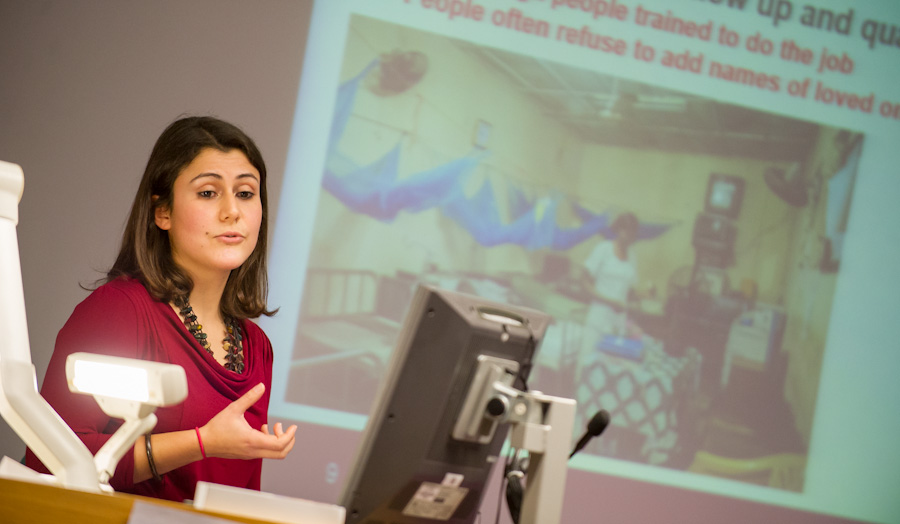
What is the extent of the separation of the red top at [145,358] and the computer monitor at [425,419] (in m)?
0.45

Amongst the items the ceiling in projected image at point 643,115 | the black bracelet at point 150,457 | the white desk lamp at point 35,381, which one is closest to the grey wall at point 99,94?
the ceiling in projected image at point 643,115

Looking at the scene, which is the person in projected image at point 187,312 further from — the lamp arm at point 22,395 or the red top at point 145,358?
the lamp arm at point 22,395

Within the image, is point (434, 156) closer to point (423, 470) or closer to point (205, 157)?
point (205, 157)

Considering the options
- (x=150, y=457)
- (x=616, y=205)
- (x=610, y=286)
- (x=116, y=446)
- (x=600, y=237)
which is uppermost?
(x=616, y=205)

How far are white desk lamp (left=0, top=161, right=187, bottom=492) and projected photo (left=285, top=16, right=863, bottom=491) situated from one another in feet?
7.75

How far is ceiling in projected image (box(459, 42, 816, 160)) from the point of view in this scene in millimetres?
3502

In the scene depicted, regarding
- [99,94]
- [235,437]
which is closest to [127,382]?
[235,437]

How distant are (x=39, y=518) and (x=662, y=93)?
3.20 metres

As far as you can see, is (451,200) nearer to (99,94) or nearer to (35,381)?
(99,94)

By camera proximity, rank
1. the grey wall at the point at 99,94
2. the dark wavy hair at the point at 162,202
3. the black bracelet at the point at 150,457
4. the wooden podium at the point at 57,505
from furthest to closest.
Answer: the grey wall at the point at 99,94 → the dark wavy hair at the point at 162,202 → the black bracelet at the point at 150,457 → the wooden podium at the point at 57,505

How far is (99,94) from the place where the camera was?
3.53 metres

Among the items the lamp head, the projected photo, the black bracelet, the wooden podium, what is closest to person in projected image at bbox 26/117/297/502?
the black bracelet

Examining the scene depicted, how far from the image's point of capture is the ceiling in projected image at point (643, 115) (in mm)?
3502

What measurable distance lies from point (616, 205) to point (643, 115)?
426mm
